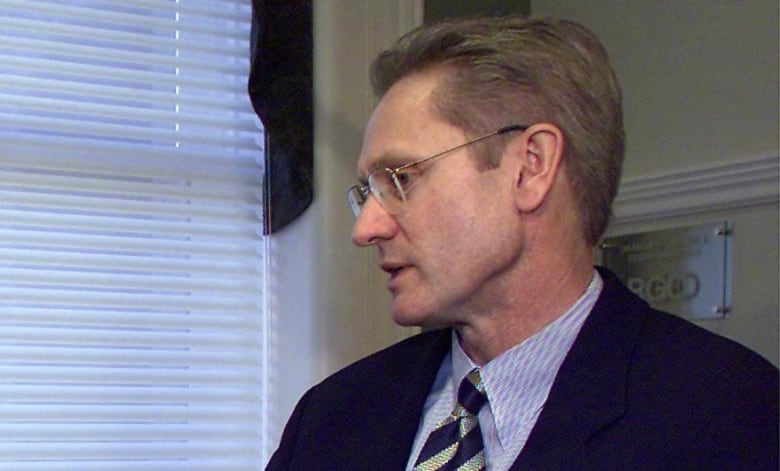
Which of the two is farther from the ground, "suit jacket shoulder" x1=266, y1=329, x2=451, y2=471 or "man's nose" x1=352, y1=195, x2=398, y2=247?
"man's nose" x1=352, y1=195, x2=398, y2=247

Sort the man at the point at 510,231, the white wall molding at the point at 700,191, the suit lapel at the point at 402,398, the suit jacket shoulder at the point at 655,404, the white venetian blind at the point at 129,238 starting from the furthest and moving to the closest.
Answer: the white venetian blind at the point at 129,238, the white wall molding at the point at 700,191, the suit lapel at the point at 402,398, the man at the point at 510,231, the suit jacket shoulder at the point at 655,404

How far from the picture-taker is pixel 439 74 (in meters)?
1.45

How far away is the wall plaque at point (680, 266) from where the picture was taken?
5.93 ft

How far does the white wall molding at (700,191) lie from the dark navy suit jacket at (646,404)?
1.30 feet

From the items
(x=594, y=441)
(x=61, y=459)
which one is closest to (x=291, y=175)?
(x=61, y=459)

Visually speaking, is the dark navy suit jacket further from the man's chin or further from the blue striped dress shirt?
the man's chin

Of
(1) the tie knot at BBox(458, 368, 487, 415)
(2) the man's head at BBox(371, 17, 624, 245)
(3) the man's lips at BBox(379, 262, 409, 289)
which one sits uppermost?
(2) the man's head at BBox(371, 17, 624, 245)

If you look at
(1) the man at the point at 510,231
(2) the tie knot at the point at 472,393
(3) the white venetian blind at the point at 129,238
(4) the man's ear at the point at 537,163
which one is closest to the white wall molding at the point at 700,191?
(1) the man at the point at 510,231

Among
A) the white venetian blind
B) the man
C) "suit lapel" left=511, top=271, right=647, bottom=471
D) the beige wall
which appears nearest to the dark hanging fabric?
the white venetian blind

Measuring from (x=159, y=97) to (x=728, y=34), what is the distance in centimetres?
96

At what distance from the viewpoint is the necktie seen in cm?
140

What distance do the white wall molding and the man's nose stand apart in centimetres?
63

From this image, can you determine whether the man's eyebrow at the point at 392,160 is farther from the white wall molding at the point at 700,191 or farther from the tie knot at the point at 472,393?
the white wall molding at the point at 700,191

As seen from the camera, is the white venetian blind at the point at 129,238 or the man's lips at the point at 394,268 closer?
the man's lips at the point at 394,268
